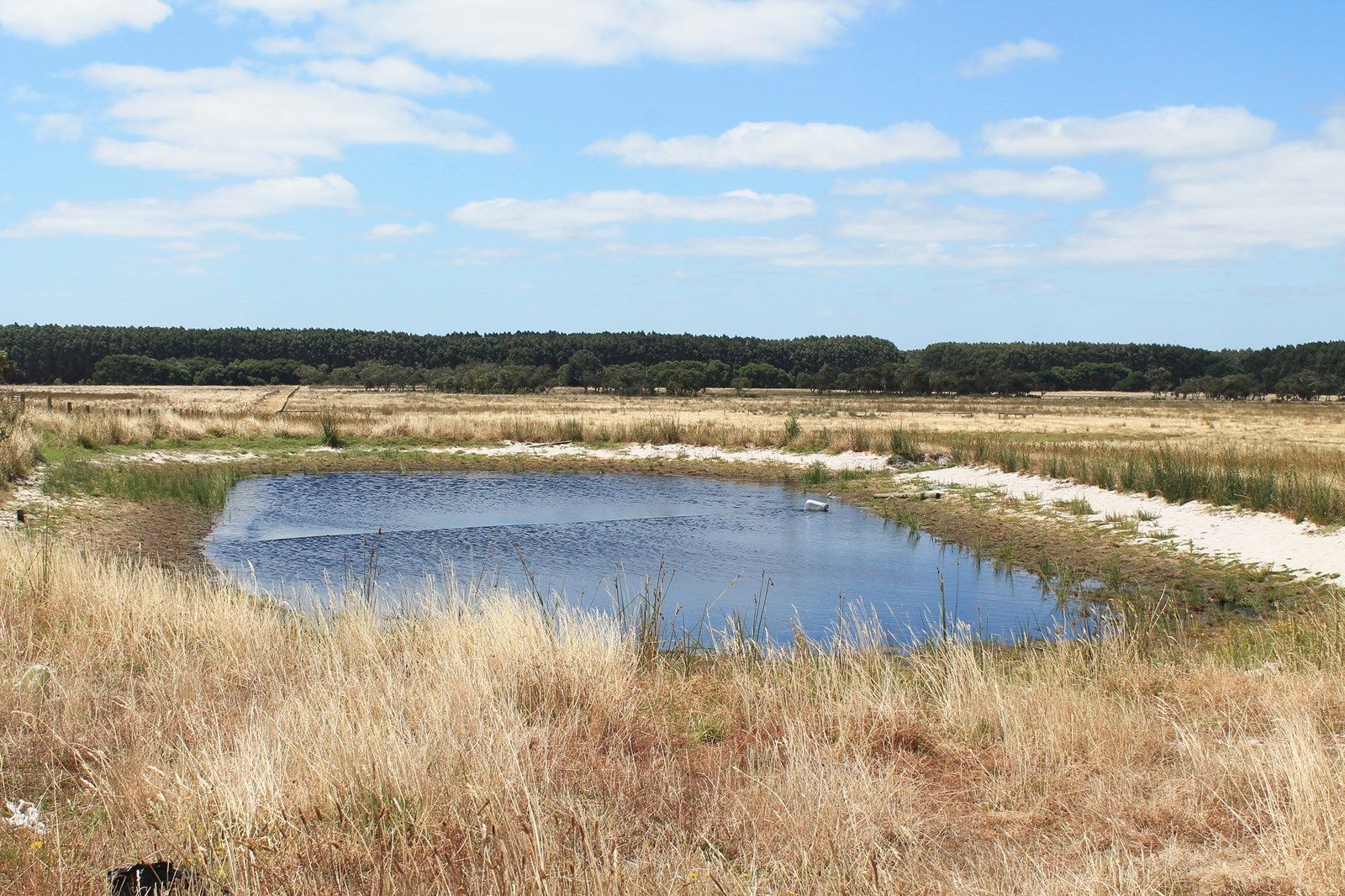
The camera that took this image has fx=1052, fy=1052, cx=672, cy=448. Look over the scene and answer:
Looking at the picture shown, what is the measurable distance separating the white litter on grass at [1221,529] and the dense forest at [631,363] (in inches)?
2707

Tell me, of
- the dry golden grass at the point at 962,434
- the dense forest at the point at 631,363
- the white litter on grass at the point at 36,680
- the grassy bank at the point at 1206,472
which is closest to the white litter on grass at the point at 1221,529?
the grassy bank at the point at 1206,472

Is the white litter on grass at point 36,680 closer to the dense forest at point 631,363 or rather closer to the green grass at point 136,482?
the green grass at point 136,482

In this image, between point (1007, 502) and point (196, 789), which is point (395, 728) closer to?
point (196, 789)

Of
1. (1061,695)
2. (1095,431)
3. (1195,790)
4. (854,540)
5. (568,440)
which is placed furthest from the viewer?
(1095,431)

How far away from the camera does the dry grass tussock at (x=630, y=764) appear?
153 inches

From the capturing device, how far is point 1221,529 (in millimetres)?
16734

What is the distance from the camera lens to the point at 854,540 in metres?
18.5

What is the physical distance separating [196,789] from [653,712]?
2617 millimetres

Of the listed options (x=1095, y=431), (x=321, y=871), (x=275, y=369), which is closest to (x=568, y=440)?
(x=1095, y=431)

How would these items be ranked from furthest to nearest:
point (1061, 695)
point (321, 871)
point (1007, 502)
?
point (1007, 502), point (1061, 695), point (321, 871)

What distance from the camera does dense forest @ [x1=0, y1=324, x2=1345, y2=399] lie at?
102 m

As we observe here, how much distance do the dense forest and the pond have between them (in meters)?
61.8

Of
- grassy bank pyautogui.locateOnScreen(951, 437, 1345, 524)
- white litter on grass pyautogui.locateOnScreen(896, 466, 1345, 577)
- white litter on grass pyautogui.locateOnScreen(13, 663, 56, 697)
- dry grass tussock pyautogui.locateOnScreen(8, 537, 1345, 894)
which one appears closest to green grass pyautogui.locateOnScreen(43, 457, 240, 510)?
dry grass tussock pyautogui.locateOnScreen(8, 537, 1345, 894)

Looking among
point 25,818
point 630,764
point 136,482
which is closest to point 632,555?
Answer: point 630,764
